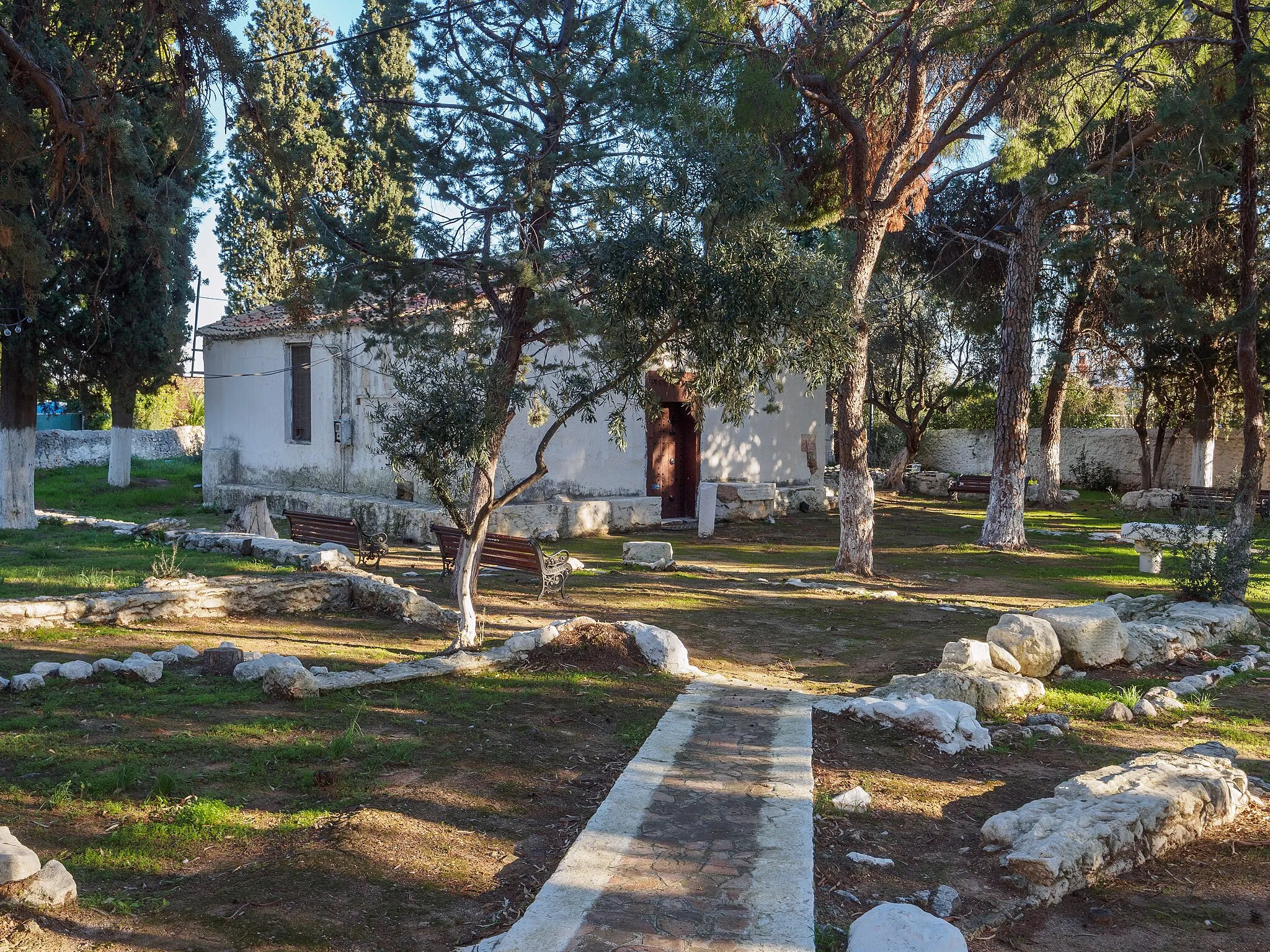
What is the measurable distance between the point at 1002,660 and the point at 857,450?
6.53m

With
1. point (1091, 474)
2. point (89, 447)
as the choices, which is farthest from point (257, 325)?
point (1091, 474)

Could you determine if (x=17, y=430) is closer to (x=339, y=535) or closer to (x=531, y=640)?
(x=339, y=535)

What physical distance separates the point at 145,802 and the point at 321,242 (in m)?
8.17

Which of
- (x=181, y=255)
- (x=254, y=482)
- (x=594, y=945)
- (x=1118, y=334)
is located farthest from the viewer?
(x=1118, y=334)

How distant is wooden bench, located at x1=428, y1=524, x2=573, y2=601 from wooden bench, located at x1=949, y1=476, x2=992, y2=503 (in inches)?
736

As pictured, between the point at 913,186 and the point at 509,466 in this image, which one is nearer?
the point at 913,186

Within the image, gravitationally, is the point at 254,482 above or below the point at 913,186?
below

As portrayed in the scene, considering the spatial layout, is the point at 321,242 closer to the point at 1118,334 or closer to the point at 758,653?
the point at 758,653

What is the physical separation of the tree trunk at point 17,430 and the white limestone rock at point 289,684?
12461mm

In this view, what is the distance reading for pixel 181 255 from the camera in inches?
778

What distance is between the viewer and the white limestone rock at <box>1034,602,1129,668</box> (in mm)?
8609

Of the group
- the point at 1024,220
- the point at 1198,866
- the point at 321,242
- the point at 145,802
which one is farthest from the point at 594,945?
the point at 1024,220

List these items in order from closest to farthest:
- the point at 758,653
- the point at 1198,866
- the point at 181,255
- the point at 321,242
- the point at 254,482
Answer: the point at 1198,866 → the point at 758,653 → the point at 321,242 → the point at 181,255 → the point at 254,482

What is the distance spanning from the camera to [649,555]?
48.8 feet
